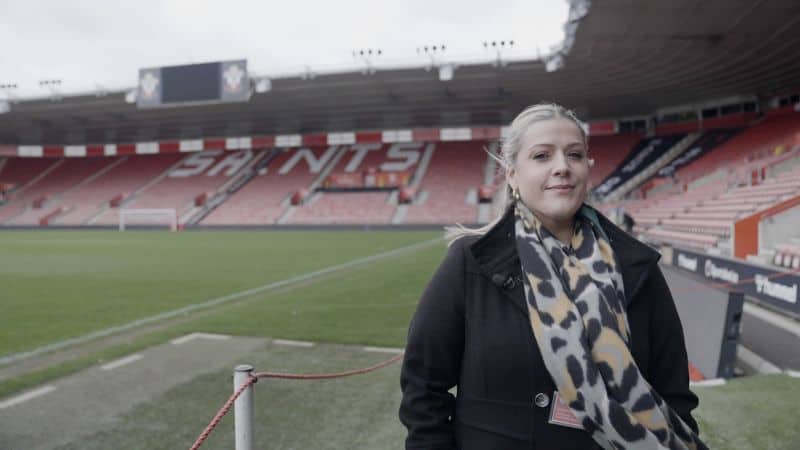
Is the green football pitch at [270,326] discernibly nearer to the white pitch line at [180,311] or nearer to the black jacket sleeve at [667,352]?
the white pitch line at [180,311]

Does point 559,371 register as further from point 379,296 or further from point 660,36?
point 660,36

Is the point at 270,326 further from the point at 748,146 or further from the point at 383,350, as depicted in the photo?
the point at 748,146

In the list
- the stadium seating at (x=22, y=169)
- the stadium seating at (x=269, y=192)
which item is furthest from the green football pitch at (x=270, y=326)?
the stadium seating at (x=22, y=169)

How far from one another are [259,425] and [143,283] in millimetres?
8650

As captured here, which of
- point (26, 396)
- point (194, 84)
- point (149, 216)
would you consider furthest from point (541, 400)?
point (149, 216)

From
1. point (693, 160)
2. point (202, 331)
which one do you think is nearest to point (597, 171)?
point (693, 160)

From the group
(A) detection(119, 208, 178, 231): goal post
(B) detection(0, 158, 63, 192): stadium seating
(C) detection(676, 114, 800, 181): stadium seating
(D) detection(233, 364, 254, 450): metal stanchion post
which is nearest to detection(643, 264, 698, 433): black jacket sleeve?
(D) detection(233, 364, 254, 450): metal stanchion post

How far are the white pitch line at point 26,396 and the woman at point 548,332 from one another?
4.21m

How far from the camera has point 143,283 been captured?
11.3 meters

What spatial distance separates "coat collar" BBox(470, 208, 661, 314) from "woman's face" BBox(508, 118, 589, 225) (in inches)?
4.8

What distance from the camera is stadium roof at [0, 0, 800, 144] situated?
726 inches

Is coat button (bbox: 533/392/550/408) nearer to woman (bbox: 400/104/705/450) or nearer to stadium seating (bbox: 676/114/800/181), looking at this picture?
woman (bbox: 400/104/705/450)

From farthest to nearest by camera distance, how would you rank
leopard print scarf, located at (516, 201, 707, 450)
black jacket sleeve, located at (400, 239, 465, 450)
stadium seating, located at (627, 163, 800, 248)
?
stadium seating, located at (627, 163, 800, 248) → black jacket sleeve, located at (400, 239, 465, 450) → leopard print scarf, located at (516, 201, 707, 450)

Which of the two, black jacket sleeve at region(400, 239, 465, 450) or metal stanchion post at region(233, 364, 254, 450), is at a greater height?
black jacket sleeve at region(400, 239, 465, 450)
